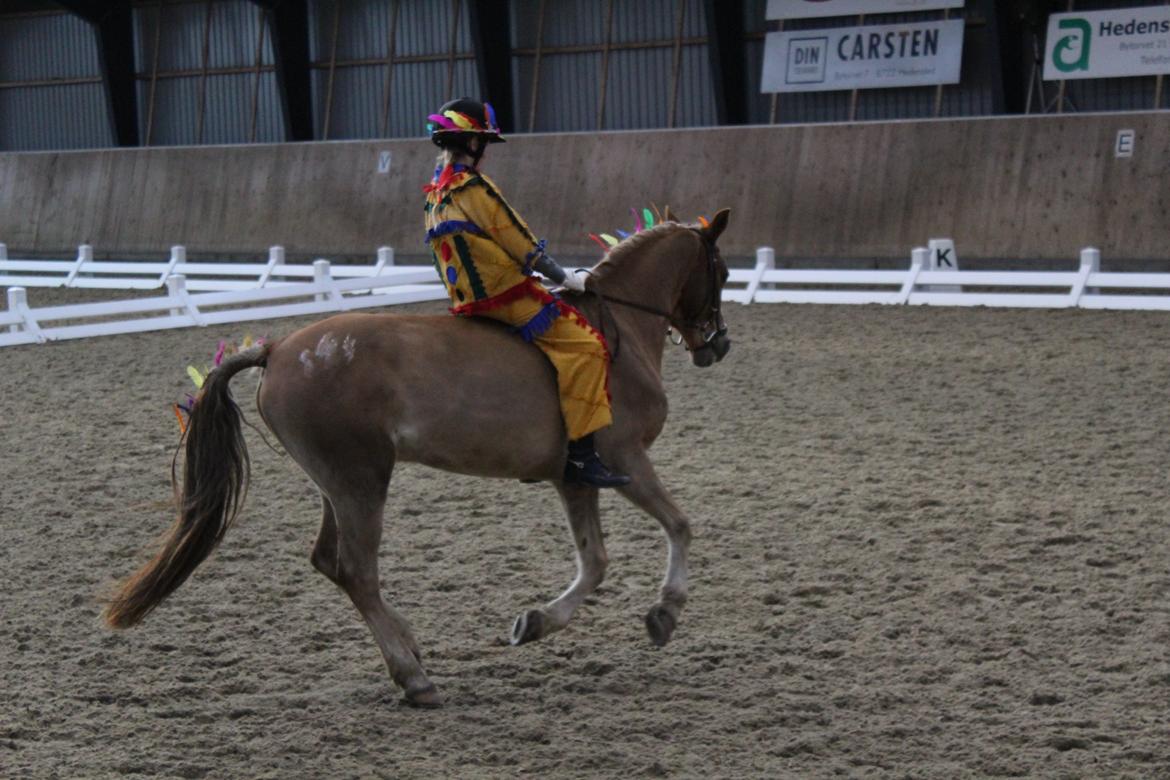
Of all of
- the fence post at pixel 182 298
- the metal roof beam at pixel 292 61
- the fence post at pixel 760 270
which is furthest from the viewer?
the metal roof beam at pixel 292 61

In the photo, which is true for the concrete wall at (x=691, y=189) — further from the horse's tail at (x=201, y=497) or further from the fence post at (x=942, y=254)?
the horse's tail at (x=201, y=497)

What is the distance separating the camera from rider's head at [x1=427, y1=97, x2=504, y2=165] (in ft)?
18.1

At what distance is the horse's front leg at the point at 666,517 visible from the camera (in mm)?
5562

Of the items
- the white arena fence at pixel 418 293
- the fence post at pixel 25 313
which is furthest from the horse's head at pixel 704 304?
the fence post at pixel 25 313

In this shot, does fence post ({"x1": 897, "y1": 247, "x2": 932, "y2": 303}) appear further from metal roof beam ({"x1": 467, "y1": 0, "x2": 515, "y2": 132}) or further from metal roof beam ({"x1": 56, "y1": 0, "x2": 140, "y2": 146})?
metal roof beam ({"x1": 56, "y1": 0, "x2": 140, "y2": 146})

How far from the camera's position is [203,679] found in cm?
533

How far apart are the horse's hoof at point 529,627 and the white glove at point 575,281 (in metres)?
1.27

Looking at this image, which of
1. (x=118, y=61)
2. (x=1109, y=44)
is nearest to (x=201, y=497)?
(x=1109, y=44)

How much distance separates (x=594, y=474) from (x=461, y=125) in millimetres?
1378

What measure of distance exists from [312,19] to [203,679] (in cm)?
2482

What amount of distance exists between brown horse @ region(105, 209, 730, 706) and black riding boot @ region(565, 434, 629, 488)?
6cm

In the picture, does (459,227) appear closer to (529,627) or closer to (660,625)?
(529,627)

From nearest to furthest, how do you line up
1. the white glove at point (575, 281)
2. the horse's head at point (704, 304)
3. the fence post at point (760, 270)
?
the white glove at point (575, 281) < the horse's head at point (704, 304) < the fence post at point (760, 270)

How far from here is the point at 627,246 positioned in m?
6.21
